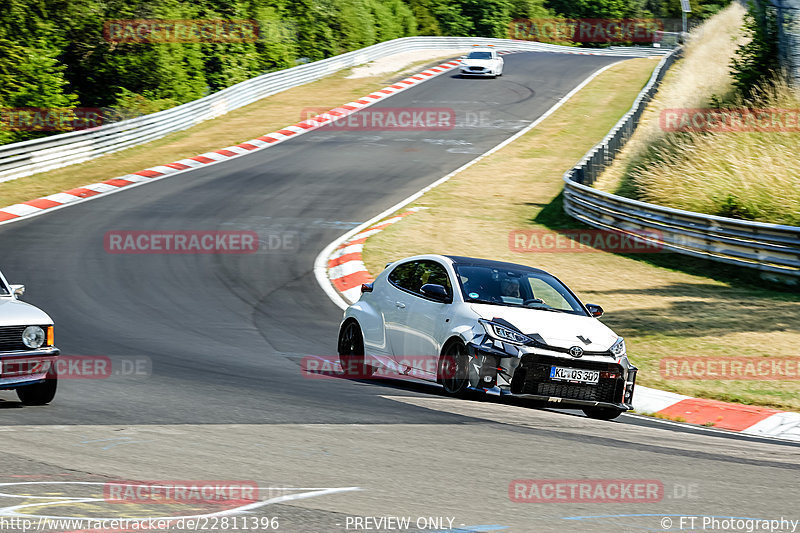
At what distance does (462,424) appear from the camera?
8.62 metres

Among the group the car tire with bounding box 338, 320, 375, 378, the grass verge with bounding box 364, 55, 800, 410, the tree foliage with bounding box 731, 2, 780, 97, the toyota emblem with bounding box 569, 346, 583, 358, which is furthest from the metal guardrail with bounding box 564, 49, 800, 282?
the toyota emblem with bounding box 569, 346, 583, 358

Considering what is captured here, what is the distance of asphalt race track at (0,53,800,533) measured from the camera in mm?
6188

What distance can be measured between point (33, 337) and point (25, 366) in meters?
0.27

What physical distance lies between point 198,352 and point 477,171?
18.8m

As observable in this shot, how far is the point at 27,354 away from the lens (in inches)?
342

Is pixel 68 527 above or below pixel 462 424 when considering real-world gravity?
above

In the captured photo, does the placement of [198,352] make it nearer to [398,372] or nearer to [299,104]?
[398,372]

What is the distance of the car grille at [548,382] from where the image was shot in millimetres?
9453

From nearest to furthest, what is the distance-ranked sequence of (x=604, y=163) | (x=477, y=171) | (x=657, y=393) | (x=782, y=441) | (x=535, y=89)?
A: (x=782, y=441) → (x=657, y=393) → (x=604, y=163) → (x=477, y=171) → (x=535, y=89)

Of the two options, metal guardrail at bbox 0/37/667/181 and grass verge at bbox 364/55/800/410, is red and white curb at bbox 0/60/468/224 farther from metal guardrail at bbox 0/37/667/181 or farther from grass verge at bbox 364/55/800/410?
grass verge at bbox 364/55/800/410

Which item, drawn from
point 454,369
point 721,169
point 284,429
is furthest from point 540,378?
point 721,169

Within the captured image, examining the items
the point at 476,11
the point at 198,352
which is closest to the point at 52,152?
the point at 198,352

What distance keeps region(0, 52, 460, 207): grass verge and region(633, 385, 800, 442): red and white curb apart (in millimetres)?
18041

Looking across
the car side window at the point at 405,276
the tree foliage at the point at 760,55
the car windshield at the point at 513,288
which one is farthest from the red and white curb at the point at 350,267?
the tree foliage at the point at 760,55
